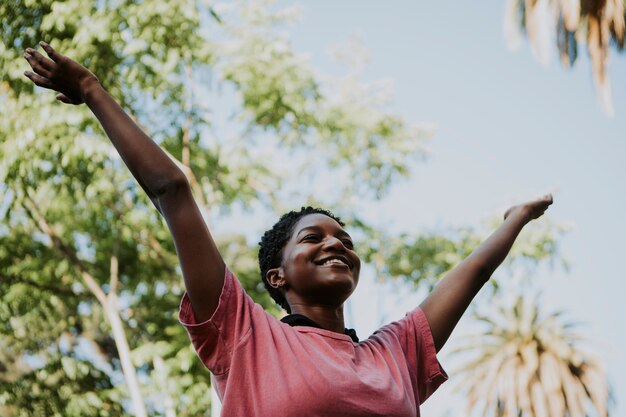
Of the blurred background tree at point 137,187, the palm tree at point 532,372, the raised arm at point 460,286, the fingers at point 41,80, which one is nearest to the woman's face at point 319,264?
the raised arm at point 460,286

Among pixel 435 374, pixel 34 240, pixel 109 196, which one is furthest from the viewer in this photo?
pixel 34 240

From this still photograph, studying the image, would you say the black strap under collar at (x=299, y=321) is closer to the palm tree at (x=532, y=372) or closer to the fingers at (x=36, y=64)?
the fingers at (x=36, y=64)

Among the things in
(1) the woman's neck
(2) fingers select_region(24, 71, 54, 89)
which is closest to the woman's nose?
(1) the woman's neck

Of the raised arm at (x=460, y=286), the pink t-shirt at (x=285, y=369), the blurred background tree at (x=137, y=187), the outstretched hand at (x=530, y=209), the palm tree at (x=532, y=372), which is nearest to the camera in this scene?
the pink t-shirt at (x=285, y=369)

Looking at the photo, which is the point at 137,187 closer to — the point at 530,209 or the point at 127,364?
the point at 127,364

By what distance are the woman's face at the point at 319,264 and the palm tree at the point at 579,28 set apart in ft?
26.1

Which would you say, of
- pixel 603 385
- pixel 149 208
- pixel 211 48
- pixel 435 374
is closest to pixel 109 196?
pixel 149 208

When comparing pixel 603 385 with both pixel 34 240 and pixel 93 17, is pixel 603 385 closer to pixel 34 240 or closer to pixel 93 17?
pixel 34 240

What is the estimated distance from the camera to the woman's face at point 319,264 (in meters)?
2.20

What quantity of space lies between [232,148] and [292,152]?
35.1 inches

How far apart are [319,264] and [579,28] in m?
8.51

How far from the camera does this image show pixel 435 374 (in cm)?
228

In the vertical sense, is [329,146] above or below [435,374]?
above

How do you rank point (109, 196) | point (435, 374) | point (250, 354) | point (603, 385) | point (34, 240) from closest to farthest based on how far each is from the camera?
point (250, 354)
point (435, 374)
point (109, 196)
point (34, 240)
point (603, 385)
